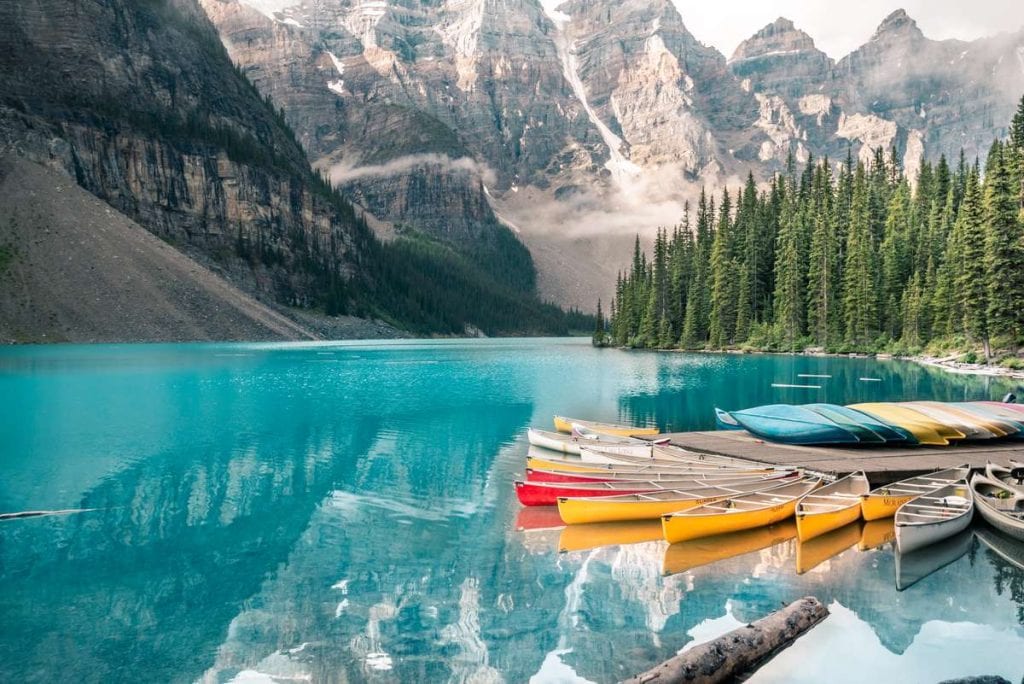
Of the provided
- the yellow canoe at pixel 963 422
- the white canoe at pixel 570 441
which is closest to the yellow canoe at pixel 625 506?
the white canoe at pixel 570 441

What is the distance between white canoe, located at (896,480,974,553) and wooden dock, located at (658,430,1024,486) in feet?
8.26

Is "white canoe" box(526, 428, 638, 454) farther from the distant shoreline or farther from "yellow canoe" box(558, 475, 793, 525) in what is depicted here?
the distant shoreline

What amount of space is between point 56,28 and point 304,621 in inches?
8726

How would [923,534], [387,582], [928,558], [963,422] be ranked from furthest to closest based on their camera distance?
[963,422], [923,534], [928,558], [387,582]

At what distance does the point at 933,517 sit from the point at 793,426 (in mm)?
10711

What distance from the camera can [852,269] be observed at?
104 metres

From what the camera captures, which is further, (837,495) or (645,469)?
(645,469)

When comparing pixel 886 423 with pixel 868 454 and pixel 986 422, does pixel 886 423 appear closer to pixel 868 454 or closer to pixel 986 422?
pixel 868 454

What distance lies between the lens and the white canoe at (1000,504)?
19.2 meters

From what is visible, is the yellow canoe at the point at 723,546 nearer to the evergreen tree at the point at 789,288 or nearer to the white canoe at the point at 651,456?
the white canoe at the point at 651,456

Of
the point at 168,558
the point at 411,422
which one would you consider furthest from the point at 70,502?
the point at 411,422

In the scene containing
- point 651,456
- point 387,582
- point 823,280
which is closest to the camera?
point 387,582

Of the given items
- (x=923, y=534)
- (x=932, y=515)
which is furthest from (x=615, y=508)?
(x=932, y=515)

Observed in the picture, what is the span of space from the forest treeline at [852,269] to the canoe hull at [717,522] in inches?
2259
